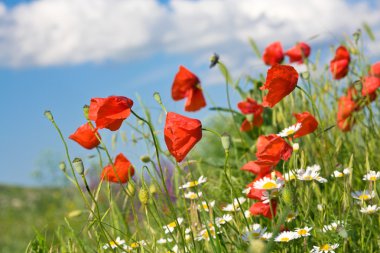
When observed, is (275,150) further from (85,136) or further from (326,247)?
(85,136)

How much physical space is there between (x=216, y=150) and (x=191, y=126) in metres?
2.48

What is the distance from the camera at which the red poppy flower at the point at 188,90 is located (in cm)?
250

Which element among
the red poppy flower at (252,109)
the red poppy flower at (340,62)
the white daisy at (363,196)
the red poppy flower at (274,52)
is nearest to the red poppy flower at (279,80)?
the white daisy at (363,196)

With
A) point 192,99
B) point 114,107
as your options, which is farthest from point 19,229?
point 114,107

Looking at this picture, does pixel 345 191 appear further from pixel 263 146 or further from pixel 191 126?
pixel 191 126

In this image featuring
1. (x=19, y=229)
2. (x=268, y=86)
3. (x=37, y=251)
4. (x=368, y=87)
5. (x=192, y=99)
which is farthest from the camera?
(x=19, y=229)

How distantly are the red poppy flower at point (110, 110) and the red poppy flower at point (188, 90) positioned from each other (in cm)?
112

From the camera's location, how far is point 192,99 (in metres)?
2.54

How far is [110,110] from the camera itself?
1381 millimetres

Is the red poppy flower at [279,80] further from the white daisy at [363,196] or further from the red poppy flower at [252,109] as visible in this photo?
the red poppy flower at [252,109]

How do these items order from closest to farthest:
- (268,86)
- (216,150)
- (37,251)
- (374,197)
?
(268,86), (374,197), (37,251), (216,150)

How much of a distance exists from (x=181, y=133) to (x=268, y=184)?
0.38 meters

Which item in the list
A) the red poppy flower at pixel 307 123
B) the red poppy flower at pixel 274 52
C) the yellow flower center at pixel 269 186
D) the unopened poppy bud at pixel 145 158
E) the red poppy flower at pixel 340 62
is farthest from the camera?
the red poppy flower at pixel 274 52

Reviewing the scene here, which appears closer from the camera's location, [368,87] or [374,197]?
[374,197]
